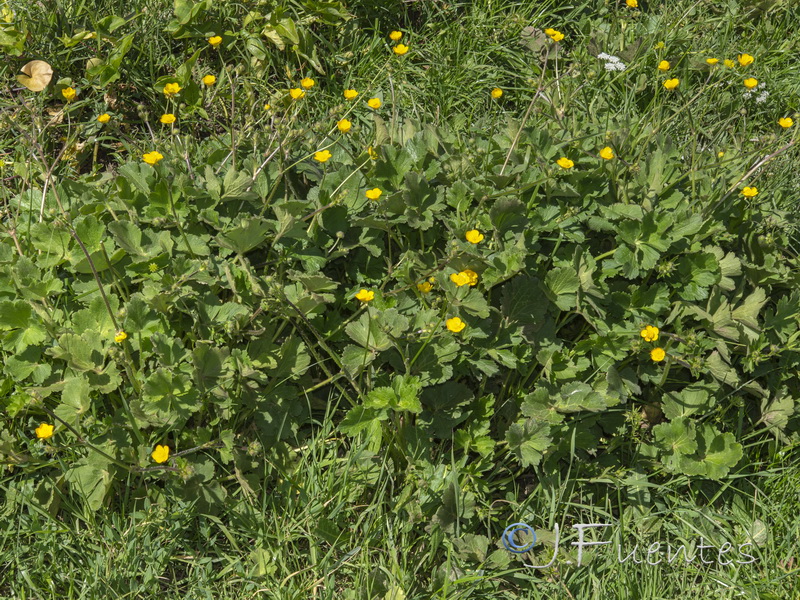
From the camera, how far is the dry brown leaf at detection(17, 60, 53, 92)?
11.6ft

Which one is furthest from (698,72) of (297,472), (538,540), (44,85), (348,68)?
(44,85)

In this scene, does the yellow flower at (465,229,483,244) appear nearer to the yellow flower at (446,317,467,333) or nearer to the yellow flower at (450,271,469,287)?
the yellow flower at (450,271,469,287)

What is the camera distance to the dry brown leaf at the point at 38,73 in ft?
11.6

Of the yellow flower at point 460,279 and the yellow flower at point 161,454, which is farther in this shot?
the yellow flower at point 460,279

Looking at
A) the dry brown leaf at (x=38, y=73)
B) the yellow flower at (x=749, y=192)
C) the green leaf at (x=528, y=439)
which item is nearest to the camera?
the green leaf at (x=528, y=439)

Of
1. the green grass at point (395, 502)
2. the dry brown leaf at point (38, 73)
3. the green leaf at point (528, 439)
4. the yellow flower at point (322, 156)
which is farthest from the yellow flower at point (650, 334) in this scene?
the dry brown leaf at point (38, 73)

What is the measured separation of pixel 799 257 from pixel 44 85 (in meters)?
3.25

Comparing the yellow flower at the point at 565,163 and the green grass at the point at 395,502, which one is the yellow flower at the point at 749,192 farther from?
the yellow flower at the point at 565,163

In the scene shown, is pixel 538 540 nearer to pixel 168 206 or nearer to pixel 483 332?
pixel 483 332

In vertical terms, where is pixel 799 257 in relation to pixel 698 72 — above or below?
below

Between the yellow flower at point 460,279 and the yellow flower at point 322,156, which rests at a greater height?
the yellow flower at point 322,156

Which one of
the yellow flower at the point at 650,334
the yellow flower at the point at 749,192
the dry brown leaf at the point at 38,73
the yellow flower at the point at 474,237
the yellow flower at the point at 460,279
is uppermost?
the dry brown leaf at the point at 38,73

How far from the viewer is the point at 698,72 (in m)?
3.97

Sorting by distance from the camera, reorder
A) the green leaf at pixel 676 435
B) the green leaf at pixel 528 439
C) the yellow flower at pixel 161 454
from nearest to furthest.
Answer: the yellow flower at pixel 161 454 → the green leaf at pixel 528 439 → the green leaf at pixel 676 435
